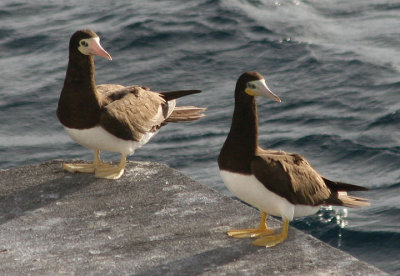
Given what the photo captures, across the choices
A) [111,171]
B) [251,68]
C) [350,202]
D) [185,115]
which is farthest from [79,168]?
[251,68]

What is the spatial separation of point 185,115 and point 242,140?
2.54m

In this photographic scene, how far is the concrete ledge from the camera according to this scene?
23.2 ft

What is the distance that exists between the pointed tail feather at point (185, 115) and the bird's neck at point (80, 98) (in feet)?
4.03

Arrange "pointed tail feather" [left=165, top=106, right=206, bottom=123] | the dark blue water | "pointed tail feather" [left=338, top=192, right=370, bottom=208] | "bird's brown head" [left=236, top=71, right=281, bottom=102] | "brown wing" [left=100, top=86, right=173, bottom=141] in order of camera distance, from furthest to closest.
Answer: the dark blue water < "pointed tail feather" [left=165, top=106, right=206, bottom=123] < "brown wing" [left=100, top=86, right=173, bottom=141] < "pointed tail feather" [left=338, top=192, right=370, bottom=208] < "bird's brown head" [left=236, top=71, right=281, bottom=102]

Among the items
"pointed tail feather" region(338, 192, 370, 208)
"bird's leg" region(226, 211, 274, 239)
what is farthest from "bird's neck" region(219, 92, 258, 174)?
"pointed tail feather" region(338, 192, 370, 208)

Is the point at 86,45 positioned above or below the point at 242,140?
above

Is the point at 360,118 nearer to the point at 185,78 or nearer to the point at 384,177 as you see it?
the point at 384,177

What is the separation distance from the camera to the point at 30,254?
24.1ft

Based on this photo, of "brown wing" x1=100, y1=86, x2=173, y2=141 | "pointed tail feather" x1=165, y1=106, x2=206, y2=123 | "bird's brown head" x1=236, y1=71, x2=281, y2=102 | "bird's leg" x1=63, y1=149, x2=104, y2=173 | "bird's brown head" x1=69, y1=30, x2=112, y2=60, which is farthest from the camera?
"pointed tail feather" x1=165, y1=106, x2=206, y2=123

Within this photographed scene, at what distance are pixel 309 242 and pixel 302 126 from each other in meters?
6.56

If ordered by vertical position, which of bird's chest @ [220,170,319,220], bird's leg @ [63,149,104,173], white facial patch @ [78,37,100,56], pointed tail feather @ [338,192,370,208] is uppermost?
white facial patch @ [78,37,100,56]

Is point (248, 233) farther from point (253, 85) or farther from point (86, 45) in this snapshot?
point (86, 45)

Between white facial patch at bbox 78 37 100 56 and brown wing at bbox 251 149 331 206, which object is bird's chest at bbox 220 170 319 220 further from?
white facial patch at bbox 78 37 100 56

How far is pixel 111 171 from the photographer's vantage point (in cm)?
908
